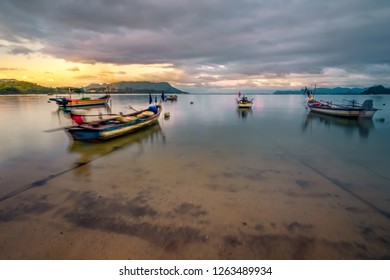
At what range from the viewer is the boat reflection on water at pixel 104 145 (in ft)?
42.3

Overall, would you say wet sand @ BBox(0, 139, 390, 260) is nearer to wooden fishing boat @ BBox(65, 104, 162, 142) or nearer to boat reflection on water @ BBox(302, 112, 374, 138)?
wooden fishing boat @ BBox(65, 104, 162, 142)

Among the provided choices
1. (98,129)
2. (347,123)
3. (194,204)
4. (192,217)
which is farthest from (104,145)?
(347,123)

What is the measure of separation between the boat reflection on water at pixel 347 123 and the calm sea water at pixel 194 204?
10641 millimetres

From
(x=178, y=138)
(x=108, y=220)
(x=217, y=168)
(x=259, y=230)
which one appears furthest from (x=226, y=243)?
(x=178, y=138)

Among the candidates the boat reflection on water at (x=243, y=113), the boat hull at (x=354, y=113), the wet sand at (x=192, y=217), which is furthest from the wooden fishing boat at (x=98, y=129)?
the boat hull at (x=354, y=113)

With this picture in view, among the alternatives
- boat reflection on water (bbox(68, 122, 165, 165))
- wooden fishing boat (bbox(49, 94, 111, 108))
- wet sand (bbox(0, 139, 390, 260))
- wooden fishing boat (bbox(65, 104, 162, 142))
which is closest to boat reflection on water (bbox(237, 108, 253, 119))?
boat reflection on water (bbox(68, 122, 165, 165))

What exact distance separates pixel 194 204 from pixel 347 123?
30.7 metres

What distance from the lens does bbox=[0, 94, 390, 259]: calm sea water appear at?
5074mm

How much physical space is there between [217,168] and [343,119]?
1250 inches

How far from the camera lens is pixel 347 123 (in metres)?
28.1

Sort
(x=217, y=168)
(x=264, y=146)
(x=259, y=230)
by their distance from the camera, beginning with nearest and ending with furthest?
(x=259, y=230), (x=217, y=168), (x=264, y=146)

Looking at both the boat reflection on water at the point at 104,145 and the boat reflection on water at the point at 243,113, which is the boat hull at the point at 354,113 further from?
the boat reflection on water at the point at 104,145

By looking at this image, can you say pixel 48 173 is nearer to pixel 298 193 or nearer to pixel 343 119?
pixel 298 193

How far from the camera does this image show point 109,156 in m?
12.9
